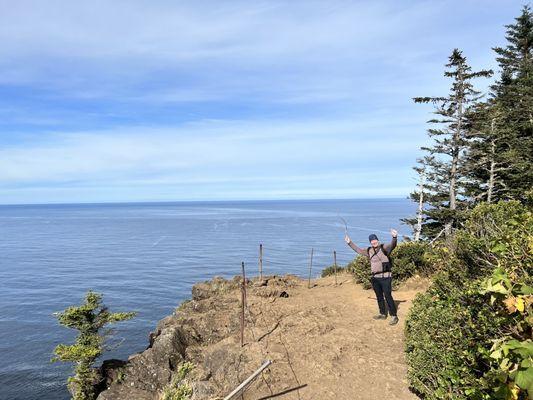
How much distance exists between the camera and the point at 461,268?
27.5ft

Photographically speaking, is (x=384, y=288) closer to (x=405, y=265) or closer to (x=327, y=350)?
(x=327, y=350)

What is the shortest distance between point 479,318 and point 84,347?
11.7 m

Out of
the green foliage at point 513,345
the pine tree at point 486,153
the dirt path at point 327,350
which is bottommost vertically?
the dirt path at point 327,350

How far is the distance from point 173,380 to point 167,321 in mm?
6731

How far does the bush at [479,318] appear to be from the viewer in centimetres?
396

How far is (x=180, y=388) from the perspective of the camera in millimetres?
9758

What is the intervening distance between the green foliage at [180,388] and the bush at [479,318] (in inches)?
209

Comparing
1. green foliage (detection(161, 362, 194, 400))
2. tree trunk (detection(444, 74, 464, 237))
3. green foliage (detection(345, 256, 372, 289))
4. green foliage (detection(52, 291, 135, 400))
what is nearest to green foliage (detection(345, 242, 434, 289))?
green foliage (detection(345, 256, 372, 289))

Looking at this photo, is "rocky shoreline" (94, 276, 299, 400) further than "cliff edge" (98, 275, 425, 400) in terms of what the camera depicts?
Yes

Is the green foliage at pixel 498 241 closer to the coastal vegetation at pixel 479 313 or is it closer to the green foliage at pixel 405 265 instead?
the coastal vegetation at pixel 479 313

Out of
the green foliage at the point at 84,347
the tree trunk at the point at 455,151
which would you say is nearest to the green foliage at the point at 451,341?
the green foliage at the point at 84,347

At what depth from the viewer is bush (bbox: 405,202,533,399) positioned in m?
3.96

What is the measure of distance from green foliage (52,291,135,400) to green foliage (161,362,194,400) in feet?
9.94

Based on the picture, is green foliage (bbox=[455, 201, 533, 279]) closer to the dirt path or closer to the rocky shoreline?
the dirt path
